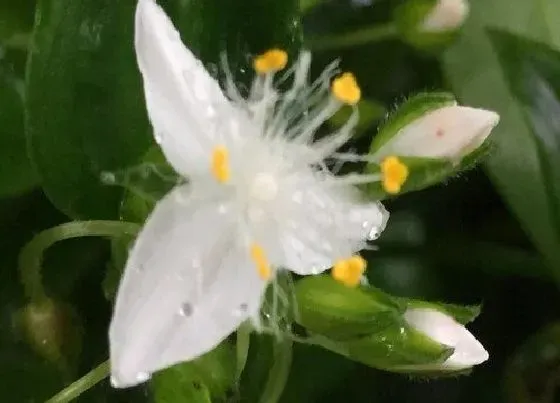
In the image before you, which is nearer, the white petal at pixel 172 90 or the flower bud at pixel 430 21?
the white petal at pixel 172 90

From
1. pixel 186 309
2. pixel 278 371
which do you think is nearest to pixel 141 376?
pixel 186 309

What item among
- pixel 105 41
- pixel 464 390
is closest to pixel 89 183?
pixel 105 41

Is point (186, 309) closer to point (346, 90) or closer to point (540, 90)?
point (346, 90)

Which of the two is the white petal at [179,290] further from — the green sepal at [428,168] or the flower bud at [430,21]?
the flower bud at [430,21]

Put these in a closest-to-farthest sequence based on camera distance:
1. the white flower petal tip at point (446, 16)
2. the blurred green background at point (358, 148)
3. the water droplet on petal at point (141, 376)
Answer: the water droplet on petal at point (141, 376) < the blurred green background at point (358, 148) < the white flower petal tip at point (446, 16)

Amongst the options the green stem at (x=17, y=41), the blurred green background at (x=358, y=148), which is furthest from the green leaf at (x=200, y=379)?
the green stem at (x=17, y=41)

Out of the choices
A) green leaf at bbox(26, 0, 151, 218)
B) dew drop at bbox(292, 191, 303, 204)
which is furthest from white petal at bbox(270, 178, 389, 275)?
green leaf at bbox(26, 0, 151, 218)

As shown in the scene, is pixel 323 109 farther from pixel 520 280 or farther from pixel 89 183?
pixel 520 280
